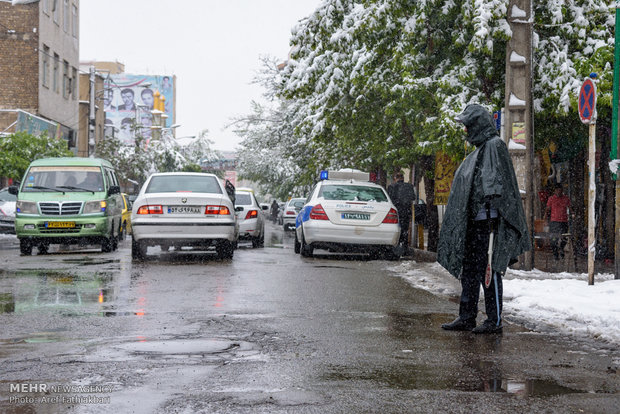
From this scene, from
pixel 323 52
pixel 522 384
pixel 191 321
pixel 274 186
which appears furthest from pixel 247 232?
pixel 274 186

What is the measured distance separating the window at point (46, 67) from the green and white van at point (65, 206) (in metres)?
32.6

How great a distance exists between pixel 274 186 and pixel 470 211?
2051 inches

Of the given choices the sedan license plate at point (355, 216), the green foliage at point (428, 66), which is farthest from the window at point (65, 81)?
the sedan license plate at point (355, 216)

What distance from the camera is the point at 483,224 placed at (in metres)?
7.62

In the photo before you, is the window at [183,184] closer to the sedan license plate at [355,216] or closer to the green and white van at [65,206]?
the green and white van at [65,206]

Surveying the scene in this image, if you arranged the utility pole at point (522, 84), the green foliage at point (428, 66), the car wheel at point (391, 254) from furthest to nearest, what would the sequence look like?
the car wheel at point (391, 254), the green foliage at point (428, 66), the utility pole at point (522, 84)

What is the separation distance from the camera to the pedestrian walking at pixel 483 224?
7441mm

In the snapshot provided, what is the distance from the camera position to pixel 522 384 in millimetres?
5254

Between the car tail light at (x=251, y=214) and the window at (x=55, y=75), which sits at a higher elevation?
the window at (x=55, y=75)

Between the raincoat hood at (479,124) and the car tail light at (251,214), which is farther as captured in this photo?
the car tail light at (251,214)

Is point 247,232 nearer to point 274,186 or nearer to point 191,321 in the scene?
point 191,321

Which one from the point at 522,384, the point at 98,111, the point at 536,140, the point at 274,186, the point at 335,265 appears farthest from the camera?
the point at 98,111

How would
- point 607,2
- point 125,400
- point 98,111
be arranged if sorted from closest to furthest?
1. point 125,400
2. point 607,2
3. point 98,111

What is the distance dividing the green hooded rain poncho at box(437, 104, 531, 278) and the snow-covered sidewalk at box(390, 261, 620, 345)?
2.94ft
